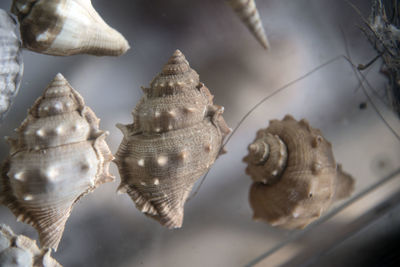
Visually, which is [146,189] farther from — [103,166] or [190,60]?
[190,60]

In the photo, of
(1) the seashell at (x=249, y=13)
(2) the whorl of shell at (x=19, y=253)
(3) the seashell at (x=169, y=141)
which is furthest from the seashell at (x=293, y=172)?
(2) the whorl of shell at (x=19, y=253)

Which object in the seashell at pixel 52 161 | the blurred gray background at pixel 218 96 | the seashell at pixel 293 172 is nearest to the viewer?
the seashell at pixel 52 161

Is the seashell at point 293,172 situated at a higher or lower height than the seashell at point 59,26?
lower

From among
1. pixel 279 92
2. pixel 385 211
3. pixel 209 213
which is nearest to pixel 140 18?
pixel 279 92

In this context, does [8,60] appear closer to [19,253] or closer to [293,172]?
[19,253]

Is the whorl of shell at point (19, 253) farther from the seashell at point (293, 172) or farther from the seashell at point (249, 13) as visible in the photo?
the seashell at point (249, 13)
